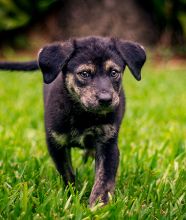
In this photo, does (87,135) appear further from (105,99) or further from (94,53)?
(94,53)

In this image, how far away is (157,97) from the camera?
9.38m

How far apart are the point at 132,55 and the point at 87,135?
0.76 m

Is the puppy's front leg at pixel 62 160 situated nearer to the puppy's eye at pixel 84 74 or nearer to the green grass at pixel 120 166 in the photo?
the green grass at pixel 120 166

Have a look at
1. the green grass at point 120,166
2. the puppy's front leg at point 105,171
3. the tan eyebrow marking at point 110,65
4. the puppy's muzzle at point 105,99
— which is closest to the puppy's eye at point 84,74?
the tan eyebrow marking at point 110,65

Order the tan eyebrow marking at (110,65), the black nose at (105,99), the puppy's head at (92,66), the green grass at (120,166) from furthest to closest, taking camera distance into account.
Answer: the tan eyebrow marking at (110,65) < the puppy's head at (92,66) < the black nose at (105,99) < the green grass at (120,166)

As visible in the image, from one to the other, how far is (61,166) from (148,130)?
254cm

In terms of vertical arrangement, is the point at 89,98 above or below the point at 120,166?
above

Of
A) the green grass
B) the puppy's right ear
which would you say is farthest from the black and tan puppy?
the green grass

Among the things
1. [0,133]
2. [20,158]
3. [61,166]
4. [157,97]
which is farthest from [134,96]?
[61,166]

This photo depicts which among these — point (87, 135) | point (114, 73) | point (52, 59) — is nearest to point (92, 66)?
point (114, 73)

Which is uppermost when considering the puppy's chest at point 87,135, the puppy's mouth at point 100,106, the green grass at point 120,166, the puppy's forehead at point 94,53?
the puppy's forehead at point 94,53

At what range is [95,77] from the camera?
4145mm

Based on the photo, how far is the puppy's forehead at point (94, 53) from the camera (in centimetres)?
419

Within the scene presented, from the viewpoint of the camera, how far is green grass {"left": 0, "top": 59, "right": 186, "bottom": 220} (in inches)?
145
